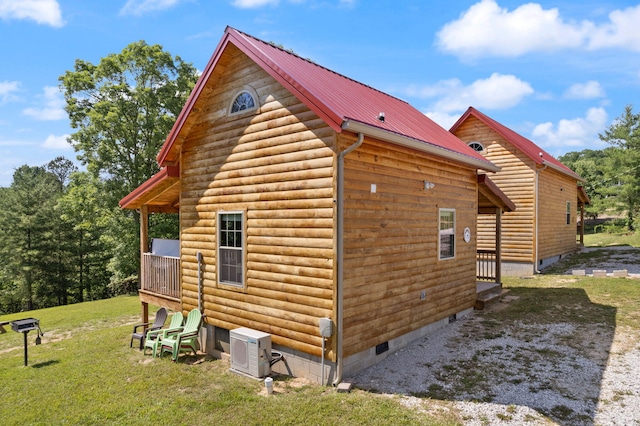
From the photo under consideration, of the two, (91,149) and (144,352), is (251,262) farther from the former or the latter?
(91,149)

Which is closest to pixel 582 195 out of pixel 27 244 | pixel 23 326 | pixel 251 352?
pixel 251 352

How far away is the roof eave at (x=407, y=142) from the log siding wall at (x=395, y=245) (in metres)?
0.28

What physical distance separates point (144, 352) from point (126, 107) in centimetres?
1692

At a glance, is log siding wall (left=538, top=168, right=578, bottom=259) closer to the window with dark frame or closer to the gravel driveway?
the gravel driveway

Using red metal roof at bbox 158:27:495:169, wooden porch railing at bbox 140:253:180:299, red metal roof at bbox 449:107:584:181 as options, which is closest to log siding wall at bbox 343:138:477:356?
red metal roof at bbox 158:27:495:169

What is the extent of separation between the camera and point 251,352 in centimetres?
725

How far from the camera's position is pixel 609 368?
6.88 meters

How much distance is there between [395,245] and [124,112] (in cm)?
1989

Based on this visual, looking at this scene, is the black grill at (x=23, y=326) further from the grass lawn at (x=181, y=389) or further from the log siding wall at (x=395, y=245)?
the log siding wall at (x=395, y=245)

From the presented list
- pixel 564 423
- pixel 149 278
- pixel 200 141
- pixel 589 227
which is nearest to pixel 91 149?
pixel 149 278

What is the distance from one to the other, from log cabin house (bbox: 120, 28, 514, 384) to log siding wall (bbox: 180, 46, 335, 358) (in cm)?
3

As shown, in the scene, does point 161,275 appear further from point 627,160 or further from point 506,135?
point 627,160

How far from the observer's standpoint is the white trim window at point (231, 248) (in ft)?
27.2

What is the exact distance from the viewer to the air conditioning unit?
7.15m
